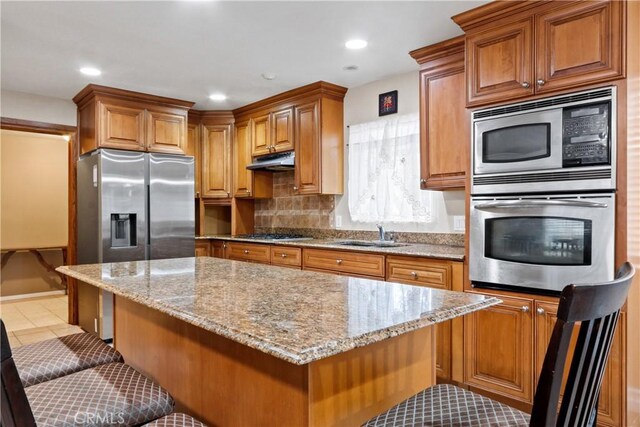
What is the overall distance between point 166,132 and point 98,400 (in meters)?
3.56

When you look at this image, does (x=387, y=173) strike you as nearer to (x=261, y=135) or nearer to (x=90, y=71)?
(x=261, y=135)

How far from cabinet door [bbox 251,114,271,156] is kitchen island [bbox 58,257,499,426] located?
2.81 m

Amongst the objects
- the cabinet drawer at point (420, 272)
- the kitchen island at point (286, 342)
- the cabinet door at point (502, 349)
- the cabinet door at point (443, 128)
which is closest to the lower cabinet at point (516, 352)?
the cabinet door at point (502, 349)

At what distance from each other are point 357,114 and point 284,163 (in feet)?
2.82

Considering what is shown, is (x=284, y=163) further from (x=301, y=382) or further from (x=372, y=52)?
(x=301, y=382)

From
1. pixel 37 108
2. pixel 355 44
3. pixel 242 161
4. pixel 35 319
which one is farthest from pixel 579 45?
pixel 35 319

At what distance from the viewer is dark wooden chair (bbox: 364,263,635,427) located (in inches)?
30.5

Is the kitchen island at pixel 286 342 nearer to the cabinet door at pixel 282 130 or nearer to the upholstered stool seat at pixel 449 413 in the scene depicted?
the upholstered stool seat at pixel 449 413

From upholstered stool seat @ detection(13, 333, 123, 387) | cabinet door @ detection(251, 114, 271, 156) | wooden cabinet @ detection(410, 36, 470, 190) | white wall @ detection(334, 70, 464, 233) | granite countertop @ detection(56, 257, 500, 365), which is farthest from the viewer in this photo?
cabinet door @ detection(251, 114, 271, 156)

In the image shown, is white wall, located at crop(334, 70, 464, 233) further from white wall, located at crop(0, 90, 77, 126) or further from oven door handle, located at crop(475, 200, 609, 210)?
white wall, located at crop(0, 90, 77, 126)

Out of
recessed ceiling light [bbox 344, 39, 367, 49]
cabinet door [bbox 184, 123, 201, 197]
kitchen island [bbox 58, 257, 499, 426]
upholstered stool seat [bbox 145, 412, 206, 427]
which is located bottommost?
upholstered stool seat [bbox 145, 412, 206, 427]

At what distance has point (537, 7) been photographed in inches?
87.9

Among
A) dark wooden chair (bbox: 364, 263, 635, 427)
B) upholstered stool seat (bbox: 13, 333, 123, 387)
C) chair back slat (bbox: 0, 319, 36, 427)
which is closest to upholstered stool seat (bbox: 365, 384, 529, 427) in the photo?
dark wooden chair (bbox: 364, 263, 635, 427)

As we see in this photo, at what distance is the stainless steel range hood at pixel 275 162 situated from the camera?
4.20m
